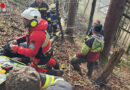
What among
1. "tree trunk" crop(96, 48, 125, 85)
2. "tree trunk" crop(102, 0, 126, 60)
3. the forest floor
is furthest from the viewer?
"tree trunk" crop(102, 0, 126, 60)

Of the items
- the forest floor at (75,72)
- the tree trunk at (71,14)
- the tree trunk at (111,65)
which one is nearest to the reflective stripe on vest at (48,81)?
the forest floor at (75,72)

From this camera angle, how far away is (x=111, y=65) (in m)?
4.33

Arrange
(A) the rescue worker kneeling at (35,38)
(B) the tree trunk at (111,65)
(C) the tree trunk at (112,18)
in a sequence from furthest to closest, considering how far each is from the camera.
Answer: (C) the tree trunk at (112,18)
(B) the tree trunk at (111,65)
(A) the rescue worker kneeling at (35,38)

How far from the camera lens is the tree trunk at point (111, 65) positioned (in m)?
3.92

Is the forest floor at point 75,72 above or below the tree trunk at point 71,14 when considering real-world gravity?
below

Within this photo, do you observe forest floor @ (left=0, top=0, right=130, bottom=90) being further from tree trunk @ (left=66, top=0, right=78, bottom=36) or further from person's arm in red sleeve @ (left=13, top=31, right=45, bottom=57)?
person's arm in red sleeve @ (left=13, top=31, right=45, bottom=57)

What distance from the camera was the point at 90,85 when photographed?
4.78 m

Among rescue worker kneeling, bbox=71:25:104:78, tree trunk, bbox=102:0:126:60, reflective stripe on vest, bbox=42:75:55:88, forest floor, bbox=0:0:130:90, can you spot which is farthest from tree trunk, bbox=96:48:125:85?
reflective stripe on vest, bbox=42:75:55:88

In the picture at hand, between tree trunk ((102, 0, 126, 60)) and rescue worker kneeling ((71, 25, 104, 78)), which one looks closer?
rescue worker kneeling ((71, 25, 104, 78))

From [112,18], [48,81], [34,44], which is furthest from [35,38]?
[112,18]

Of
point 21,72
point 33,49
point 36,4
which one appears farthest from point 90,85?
point 36,4

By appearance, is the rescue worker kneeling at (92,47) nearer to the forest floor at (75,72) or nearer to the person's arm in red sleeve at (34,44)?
the forest floor at (75,72)

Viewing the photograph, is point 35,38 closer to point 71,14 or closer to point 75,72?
point 75,72

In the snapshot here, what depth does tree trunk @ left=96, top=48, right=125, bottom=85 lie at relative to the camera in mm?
3922
